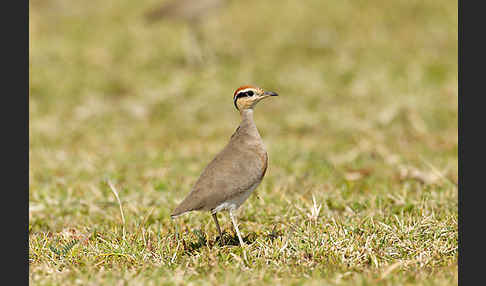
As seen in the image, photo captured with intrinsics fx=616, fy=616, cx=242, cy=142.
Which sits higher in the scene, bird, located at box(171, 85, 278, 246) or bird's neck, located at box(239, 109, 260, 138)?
bird's neck, located at box(239, 109, 260, 138)

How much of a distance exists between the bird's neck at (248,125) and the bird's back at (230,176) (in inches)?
0.8

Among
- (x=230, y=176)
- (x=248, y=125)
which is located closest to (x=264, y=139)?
(x=248, y=125)

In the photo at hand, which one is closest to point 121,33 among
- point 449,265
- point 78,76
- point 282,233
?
point 78,76

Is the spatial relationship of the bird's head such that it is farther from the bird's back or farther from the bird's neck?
the bird's back

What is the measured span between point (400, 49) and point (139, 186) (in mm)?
8216

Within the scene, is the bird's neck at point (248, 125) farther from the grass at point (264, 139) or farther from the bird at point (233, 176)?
the grass at point (264, 139)

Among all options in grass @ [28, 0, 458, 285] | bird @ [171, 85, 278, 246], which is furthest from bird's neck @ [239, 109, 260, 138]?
grass @ [28, 0, 458, 285]

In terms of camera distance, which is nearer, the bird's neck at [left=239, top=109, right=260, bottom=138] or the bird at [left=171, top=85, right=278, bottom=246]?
the bird at [left=171, top=85, right=278, bottom=246]

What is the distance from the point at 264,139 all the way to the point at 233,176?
16.3 ft

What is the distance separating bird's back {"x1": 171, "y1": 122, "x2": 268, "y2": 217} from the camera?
4164 millimetres

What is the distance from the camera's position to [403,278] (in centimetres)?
373

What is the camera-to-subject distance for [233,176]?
169 inches

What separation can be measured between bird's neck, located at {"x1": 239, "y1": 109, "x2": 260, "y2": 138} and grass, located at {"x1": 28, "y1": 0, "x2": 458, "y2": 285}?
767 millimetres

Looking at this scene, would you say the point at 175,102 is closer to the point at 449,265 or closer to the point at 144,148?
the point at 144,148
